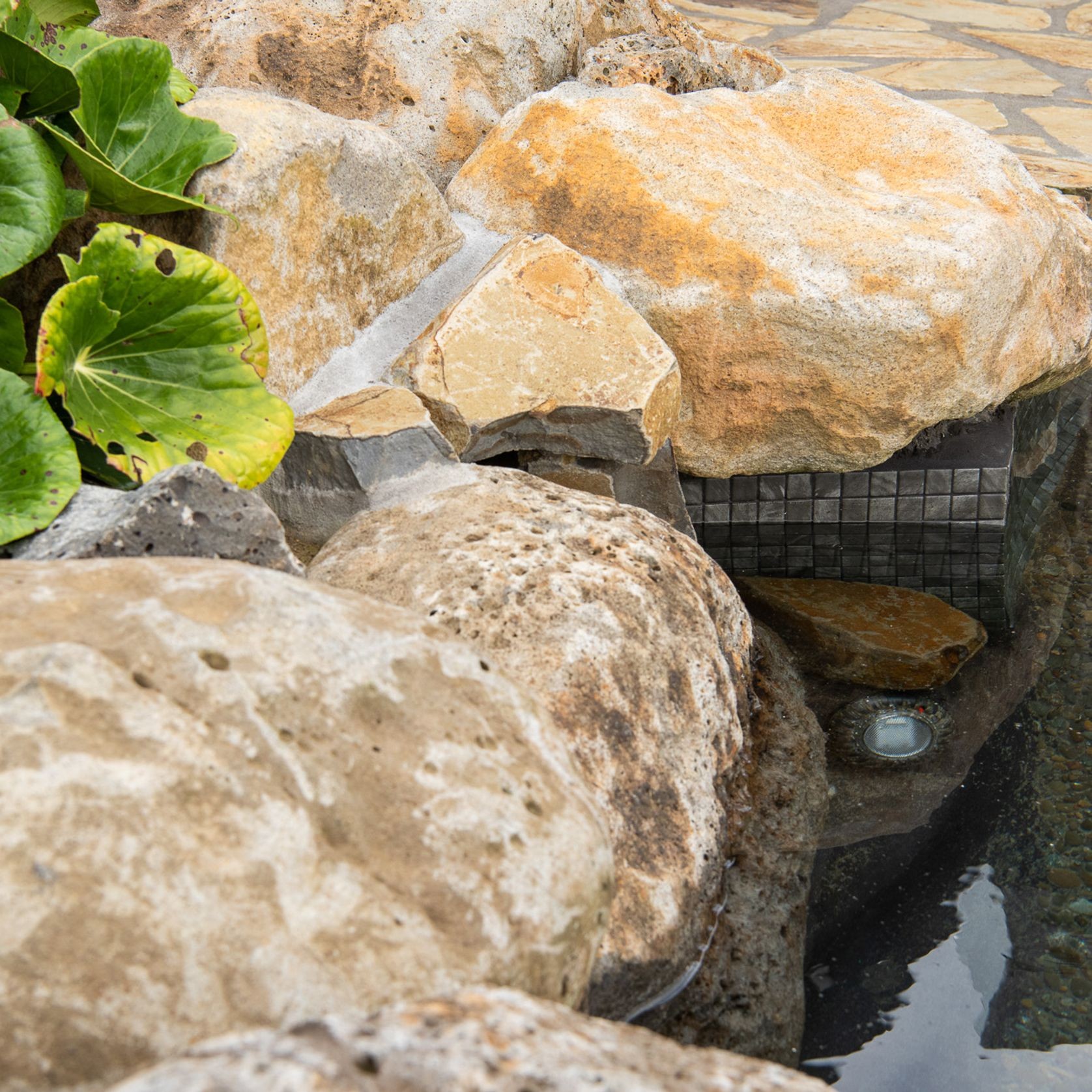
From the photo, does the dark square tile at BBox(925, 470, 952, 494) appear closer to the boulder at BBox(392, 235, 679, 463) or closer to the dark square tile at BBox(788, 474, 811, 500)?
the dark square tile at BBox(788, 474, 811, 500)

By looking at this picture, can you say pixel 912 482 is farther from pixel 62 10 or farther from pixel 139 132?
pixel 62 10

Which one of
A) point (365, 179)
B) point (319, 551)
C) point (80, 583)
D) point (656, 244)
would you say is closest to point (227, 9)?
point (365, 179)

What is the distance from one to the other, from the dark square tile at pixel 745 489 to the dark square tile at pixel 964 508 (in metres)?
0.52

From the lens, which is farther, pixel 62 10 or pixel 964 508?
pixel 964 508

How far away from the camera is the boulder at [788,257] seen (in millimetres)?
2543

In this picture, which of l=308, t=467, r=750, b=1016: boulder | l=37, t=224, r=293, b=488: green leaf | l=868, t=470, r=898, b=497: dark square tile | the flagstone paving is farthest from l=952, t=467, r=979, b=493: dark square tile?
the flagstone paving

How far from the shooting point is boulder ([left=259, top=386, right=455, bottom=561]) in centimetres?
210

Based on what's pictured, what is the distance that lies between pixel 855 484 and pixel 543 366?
3.36 ft

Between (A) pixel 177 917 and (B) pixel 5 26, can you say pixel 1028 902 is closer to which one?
(A) pixel 177 917

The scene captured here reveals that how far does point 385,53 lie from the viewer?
271cm

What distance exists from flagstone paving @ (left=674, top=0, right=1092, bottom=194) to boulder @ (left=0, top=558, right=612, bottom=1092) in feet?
13.2

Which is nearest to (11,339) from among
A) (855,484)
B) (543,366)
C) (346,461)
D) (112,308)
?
(112,308)

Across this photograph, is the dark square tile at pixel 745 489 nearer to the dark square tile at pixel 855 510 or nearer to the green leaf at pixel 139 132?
the dark square tile at pixel 855 510

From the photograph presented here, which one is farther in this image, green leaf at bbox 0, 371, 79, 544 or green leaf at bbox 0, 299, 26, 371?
green leaf at bbox 0, 299, 26, 371
